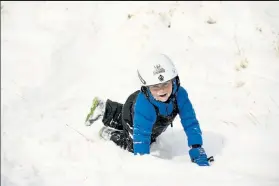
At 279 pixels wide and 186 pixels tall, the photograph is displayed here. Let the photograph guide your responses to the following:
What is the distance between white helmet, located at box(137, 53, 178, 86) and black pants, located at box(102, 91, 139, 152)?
0.70m

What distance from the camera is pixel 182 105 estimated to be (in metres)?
4.44

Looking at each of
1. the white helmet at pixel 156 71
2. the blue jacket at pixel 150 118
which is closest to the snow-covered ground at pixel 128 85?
the blue jacket at pixel 150 118

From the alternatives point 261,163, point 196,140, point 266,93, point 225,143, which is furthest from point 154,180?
point 266,93

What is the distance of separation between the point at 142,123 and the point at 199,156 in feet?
2.36

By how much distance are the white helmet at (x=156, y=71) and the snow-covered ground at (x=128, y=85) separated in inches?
33.9

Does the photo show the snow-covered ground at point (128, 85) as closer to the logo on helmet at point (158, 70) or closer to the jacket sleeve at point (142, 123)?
the jacket sleeve at point (142, 123)

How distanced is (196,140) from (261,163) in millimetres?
755

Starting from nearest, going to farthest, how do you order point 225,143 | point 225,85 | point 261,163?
point 261,163 → point 225,143 → point 225,85

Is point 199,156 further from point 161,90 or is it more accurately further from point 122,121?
point 122,121

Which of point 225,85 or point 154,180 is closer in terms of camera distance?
point 154,180

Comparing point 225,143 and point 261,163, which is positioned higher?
point 225,143

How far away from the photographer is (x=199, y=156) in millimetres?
4254

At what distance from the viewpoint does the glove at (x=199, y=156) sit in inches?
165

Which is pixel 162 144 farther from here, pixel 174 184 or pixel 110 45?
pixel 110 45
